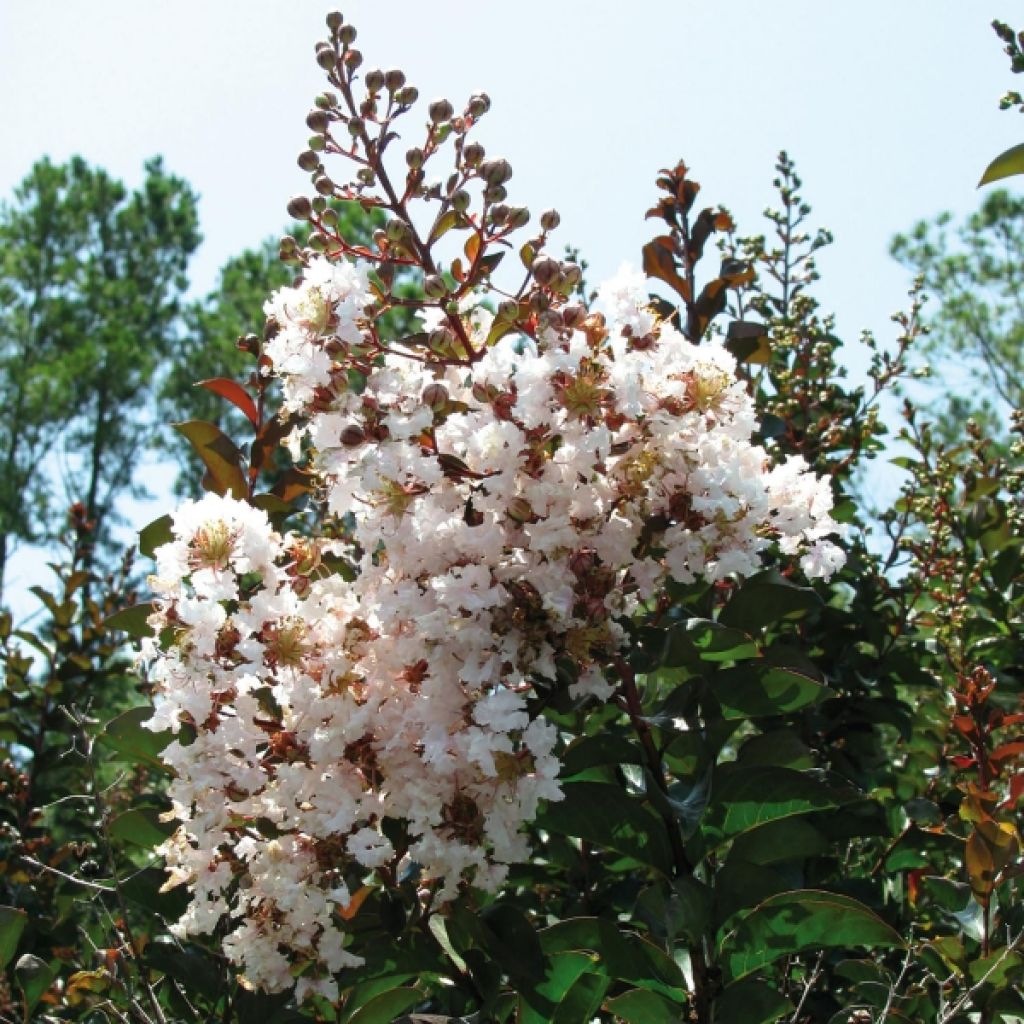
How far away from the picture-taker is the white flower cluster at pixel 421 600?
1.29 metres

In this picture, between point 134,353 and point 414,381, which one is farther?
point 134,353

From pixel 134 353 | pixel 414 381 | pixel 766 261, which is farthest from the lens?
pixel 134 353

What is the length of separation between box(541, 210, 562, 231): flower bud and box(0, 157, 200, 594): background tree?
1110cm

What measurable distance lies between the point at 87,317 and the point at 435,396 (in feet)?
42.9

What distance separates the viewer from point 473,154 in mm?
1479

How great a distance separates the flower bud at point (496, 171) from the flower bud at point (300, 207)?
0.22m

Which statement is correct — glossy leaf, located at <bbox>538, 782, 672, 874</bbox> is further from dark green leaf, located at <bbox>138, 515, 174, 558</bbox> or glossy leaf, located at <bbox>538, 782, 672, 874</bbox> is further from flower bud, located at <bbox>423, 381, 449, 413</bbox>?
dark green leaf, located at <bbox>138, 515, 174, 558</bbox>

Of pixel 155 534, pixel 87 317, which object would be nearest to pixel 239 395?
pixel 155 534

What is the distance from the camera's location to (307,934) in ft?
4.29

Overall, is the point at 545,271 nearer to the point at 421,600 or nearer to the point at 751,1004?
the point at 421,600

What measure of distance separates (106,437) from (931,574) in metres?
12.0

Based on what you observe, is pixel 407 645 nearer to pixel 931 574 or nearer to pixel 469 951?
pixel 469 951

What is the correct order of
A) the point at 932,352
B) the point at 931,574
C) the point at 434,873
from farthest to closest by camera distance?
the point at 932,352, the point at 931,574, the point at 434,873

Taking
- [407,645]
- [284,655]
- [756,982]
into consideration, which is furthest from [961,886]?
[284,655]
